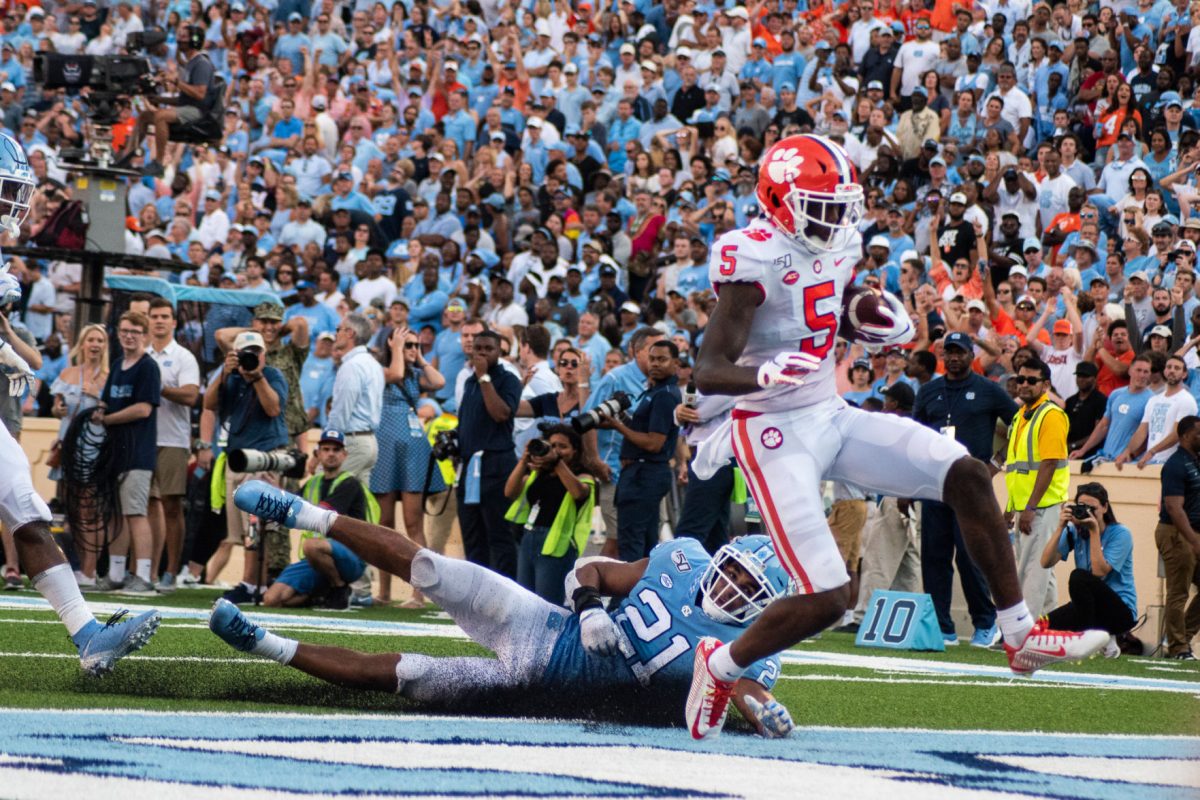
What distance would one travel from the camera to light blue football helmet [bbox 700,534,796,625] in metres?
5.07

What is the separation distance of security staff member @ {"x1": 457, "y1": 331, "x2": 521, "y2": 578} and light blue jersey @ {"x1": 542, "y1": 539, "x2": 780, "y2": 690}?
555 centimetres

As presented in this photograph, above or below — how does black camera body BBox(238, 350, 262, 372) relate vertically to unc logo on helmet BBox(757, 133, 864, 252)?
below

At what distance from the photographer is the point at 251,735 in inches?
171

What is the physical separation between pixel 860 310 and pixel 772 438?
54cm

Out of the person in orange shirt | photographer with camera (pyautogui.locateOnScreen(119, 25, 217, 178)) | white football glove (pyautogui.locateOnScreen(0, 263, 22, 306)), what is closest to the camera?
white football glove (pyautogui.locateOnScreen(0, 263, 22, 306))

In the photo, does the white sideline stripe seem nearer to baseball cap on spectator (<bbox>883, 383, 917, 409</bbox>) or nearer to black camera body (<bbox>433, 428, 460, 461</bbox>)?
baseball cap on spectator (<bbox>883, 383, 917, 409</bbox>)

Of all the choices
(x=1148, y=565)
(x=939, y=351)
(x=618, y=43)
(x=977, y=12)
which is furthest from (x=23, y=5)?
(x=1148, y=565)

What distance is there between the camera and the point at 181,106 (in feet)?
45.8

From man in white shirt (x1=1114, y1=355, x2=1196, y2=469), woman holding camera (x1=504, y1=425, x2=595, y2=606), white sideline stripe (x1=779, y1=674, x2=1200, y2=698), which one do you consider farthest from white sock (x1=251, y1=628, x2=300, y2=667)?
man in white shirt (x1=1114, y1=355, x2=1196, y2=469)

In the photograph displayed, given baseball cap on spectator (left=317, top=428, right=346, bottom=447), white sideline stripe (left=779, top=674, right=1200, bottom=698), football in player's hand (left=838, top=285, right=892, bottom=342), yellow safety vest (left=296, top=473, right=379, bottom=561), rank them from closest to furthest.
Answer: football in player's hand (left=838, top=285, right=892, bottom=342)
white sideline stripe (left=779, top=674, right=1200, bottom=698)
yellow safety vest (left=296, top=473, right=379, bottom=561)
baseball cap on spectator (left=317, top=428, right=346, bottom=447)

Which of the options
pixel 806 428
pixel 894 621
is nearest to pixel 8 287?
pixel 806 428

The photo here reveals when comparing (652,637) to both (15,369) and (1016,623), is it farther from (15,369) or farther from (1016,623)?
(15,369)

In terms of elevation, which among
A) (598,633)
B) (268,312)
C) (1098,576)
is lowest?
(1098,576)

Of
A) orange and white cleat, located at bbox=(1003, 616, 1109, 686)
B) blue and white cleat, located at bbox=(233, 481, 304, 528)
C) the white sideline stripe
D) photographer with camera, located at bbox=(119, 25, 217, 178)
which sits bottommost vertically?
the white sideline stripe
